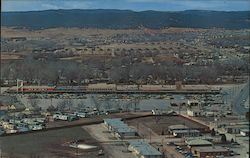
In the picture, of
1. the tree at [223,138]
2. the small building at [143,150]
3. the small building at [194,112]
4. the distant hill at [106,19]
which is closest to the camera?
the small building at [143,150]

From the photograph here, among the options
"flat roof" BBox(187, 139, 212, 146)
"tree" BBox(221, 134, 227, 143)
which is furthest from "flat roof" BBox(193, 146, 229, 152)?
"tree" BBox(221, 134, 227, 143)

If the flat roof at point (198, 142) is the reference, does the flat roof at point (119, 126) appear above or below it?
below

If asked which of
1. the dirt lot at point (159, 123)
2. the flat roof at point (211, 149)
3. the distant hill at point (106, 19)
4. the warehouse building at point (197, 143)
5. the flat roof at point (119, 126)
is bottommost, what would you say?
the dirt lot at point (159, 123)

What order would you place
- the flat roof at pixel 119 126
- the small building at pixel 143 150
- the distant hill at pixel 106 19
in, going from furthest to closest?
the distant hill at pixel 106 19 < the flat roof at pixel 119 126 < the small building at pixel 143 150

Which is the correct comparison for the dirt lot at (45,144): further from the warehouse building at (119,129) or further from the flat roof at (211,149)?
the flat roof at (211,149)

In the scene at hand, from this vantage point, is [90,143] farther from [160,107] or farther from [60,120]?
[160,107]

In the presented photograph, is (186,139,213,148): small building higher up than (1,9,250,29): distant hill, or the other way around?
(1,9,250,29): distant hill

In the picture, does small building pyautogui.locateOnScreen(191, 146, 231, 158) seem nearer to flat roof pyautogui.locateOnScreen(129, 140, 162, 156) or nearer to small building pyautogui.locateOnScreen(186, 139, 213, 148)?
small building pyautogui.locateOnScreen(186, 139, 213, 148)

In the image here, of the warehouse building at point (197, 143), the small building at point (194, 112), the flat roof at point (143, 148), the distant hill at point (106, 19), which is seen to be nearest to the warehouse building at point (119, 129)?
the flat roof at point (143, 148)
